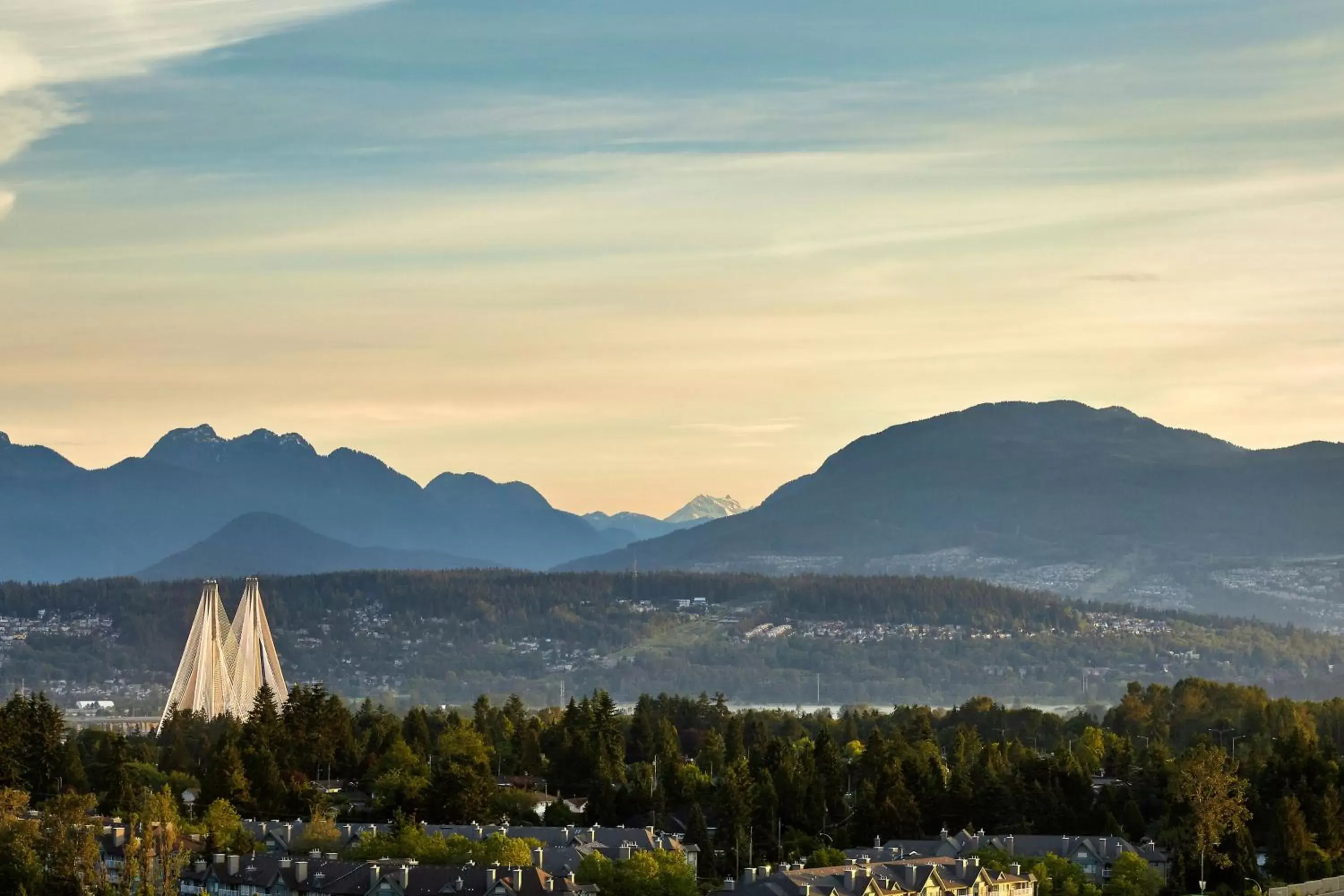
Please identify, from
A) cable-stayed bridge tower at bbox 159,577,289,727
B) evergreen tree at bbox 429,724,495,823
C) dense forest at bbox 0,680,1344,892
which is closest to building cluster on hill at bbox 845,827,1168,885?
dense forest at bbox 0,680,1344,892

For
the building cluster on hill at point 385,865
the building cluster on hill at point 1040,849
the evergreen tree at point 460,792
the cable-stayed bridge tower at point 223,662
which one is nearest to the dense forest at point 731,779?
the evergreen tree at point 460,792

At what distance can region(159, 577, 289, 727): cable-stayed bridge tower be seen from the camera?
586ft

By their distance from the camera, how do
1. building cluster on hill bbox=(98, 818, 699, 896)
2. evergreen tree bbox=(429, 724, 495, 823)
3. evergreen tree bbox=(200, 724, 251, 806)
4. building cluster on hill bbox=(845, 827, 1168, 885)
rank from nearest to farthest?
building cluster on hill bbox=(98, 818, 699, 896) < building cluster on hill bbox=(845, 827, 1168, 885) < evergreen tree bbox=(429, 724, 495, 823) < evergreen tree bbox=(200, 724, 251, 806)

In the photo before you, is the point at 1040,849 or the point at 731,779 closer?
the point at 1040,849

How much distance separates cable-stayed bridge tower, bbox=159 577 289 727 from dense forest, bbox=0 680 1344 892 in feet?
66.8

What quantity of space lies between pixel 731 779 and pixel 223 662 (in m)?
74.2

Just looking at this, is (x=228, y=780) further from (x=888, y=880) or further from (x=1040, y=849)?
(x=888, y=880)

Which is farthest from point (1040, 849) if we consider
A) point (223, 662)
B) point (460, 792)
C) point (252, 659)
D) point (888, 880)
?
point (252, 659)

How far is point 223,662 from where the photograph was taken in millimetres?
Answer: 180000

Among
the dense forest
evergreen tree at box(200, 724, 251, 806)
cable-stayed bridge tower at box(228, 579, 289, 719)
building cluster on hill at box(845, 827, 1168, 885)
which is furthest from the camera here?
cable-stayed bridge tower at box(228, 579, 289, 719)

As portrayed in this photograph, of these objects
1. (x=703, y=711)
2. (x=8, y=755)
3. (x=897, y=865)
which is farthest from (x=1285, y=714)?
(x=8, y=755)

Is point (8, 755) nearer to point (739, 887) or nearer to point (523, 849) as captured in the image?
point (523, 849)

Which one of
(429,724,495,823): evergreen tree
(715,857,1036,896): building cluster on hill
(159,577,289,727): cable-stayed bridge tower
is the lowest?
(715,857,1036,896): building cluster on hill

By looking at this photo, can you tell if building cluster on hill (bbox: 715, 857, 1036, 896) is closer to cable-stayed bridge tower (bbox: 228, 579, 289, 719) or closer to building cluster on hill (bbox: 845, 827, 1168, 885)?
building cluster on hill (bbox: 845, 827, 1168, 885)
